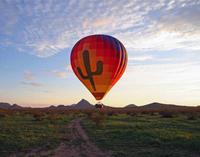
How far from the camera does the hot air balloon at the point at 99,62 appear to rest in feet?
120

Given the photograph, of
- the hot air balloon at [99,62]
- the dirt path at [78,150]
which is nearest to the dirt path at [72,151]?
the dirt path at [78,150]

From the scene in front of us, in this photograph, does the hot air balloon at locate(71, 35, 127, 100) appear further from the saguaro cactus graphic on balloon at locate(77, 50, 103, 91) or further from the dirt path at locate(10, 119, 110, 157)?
the dirt path at locate(10, 119, 110, 157)

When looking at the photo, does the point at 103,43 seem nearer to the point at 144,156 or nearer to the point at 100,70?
the point at 100,70

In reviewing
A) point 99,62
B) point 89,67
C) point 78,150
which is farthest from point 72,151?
point 99,62

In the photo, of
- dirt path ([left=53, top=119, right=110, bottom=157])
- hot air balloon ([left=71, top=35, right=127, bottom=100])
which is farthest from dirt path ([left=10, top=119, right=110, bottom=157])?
hot air balloon ([left=71, top=35, right=127, bottom=100])

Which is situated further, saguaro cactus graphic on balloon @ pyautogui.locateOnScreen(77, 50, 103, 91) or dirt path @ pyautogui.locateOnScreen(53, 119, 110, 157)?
saguaro cactus graphic on balloon @ pyautogui.locateOnScreen(77, 50, 103, 91)

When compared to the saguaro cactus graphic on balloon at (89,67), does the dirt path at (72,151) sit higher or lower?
lower

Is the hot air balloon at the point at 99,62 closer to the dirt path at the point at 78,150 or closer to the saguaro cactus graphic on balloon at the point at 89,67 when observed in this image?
the saguaro cactus graphic on balloon at the point at 89,67

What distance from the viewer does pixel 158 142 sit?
23547 millimetres

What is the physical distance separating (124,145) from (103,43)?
54.0ft

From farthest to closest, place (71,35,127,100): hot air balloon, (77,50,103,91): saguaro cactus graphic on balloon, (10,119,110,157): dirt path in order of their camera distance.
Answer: (77,50,103,91): saguaro cactus graphic on balloon, (71,35,127,100): hot air balloon, (10,119,110,157): dirt path

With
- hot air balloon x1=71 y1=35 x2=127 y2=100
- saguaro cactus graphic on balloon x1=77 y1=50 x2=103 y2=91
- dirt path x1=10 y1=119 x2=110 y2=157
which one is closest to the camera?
dirt path x1=10 y1=119 x2=110 y2=157

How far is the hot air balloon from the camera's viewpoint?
120ft

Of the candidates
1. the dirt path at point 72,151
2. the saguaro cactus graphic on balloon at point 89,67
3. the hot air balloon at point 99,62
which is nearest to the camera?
the dirt path at point 72,151
